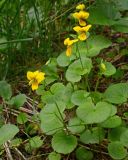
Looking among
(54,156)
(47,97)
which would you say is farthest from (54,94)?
(54,156)

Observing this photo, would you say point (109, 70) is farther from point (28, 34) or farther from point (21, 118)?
point (28, 34)

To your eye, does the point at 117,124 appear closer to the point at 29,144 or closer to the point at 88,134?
the point at 88,134

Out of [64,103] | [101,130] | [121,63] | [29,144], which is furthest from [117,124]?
[121,63]

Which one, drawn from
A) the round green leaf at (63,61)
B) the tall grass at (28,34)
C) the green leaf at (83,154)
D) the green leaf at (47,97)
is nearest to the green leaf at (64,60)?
the round green leaf at (63,61)

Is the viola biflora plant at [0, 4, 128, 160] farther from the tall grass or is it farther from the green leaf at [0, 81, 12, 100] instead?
the tall grass

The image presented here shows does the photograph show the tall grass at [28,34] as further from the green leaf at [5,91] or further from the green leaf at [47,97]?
the green leaf at [47,97]

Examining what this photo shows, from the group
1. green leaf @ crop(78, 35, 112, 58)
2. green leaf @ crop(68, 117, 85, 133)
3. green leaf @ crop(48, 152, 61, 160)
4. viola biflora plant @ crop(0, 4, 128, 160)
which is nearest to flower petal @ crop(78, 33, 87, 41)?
viola biflora plant @ crop(0, 4, 128, 160)

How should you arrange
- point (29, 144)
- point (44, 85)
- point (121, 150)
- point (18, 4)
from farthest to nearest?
point (18, 4)
point (44, 85)
point (29, 144)
point (121, 150)
